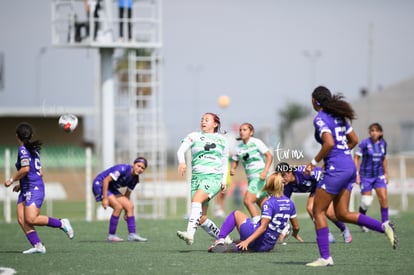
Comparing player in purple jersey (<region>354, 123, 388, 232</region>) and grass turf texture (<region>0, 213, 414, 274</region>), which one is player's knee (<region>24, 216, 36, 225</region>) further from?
player in purple jersey (<region>354, 123, 388, 232</region>)

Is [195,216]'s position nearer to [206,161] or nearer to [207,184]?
[207,184]

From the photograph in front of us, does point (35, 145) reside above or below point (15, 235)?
above

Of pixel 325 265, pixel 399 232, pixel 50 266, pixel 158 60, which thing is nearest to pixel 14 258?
pixel 50 266

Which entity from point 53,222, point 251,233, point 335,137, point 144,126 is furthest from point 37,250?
point 144,126

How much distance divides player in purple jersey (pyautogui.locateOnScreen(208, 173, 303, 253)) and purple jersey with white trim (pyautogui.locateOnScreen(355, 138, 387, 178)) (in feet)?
17.1

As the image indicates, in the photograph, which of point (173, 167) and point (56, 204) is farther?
point (173, 167)

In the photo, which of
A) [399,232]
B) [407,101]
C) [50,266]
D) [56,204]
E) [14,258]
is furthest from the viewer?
[407,101]

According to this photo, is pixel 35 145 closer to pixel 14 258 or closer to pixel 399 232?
pixel 14 258

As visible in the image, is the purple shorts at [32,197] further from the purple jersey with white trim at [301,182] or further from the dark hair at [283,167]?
the purple jersey with white trim at [301,182]

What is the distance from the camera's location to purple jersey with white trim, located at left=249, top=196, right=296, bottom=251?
1312cm

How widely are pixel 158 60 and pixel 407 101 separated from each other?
60.5 meters

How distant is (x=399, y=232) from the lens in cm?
1791

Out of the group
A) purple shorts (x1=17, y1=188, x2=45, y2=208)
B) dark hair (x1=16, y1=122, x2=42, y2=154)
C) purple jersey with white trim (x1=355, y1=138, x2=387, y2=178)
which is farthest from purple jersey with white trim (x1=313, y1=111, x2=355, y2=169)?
purple jersey with white trim (x1=355, y1=138, x2=387, y2=178)

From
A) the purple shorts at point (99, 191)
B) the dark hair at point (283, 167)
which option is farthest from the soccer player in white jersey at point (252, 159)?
the dark hair at point (283, 167)
